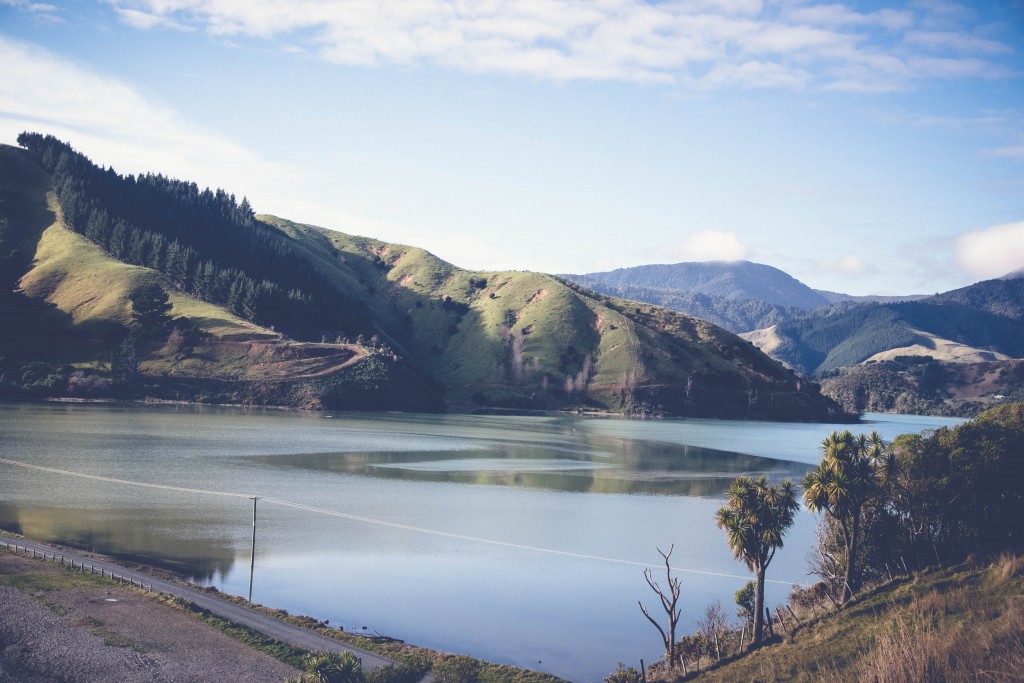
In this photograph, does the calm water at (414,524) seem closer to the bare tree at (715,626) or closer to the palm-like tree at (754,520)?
the bare tree at (715,626)

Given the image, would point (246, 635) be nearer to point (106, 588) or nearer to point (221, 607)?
point (221, 607)

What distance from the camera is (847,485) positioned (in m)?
49.3

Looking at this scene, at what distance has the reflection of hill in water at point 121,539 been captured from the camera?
5006cm

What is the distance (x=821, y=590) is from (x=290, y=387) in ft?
493

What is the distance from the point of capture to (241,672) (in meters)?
34.7

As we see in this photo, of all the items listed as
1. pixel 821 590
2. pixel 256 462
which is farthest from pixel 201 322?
pixel 821 590

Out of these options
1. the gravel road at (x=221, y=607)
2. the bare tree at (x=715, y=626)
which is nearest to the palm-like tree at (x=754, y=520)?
the bare tree at (x=715, y=626)

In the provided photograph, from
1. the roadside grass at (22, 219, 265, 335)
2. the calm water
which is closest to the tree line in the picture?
the calm water

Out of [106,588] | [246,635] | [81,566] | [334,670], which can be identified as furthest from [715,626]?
[81,566]

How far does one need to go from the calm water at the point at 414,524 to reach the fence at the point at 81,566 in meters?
4.26

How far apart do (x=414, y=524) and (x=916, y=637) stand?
1858 inches

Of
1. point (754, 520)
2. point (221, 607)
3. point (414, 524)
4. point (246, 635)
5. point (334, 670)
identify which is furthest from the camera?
point (414, 524)

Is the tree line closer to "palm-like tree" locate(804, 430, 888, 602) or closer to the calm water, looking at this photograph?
"palm-like tree" locate(804, 430, 888, 602)

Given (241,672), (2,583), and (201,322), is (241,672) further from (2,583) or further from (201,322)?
(201,322)
